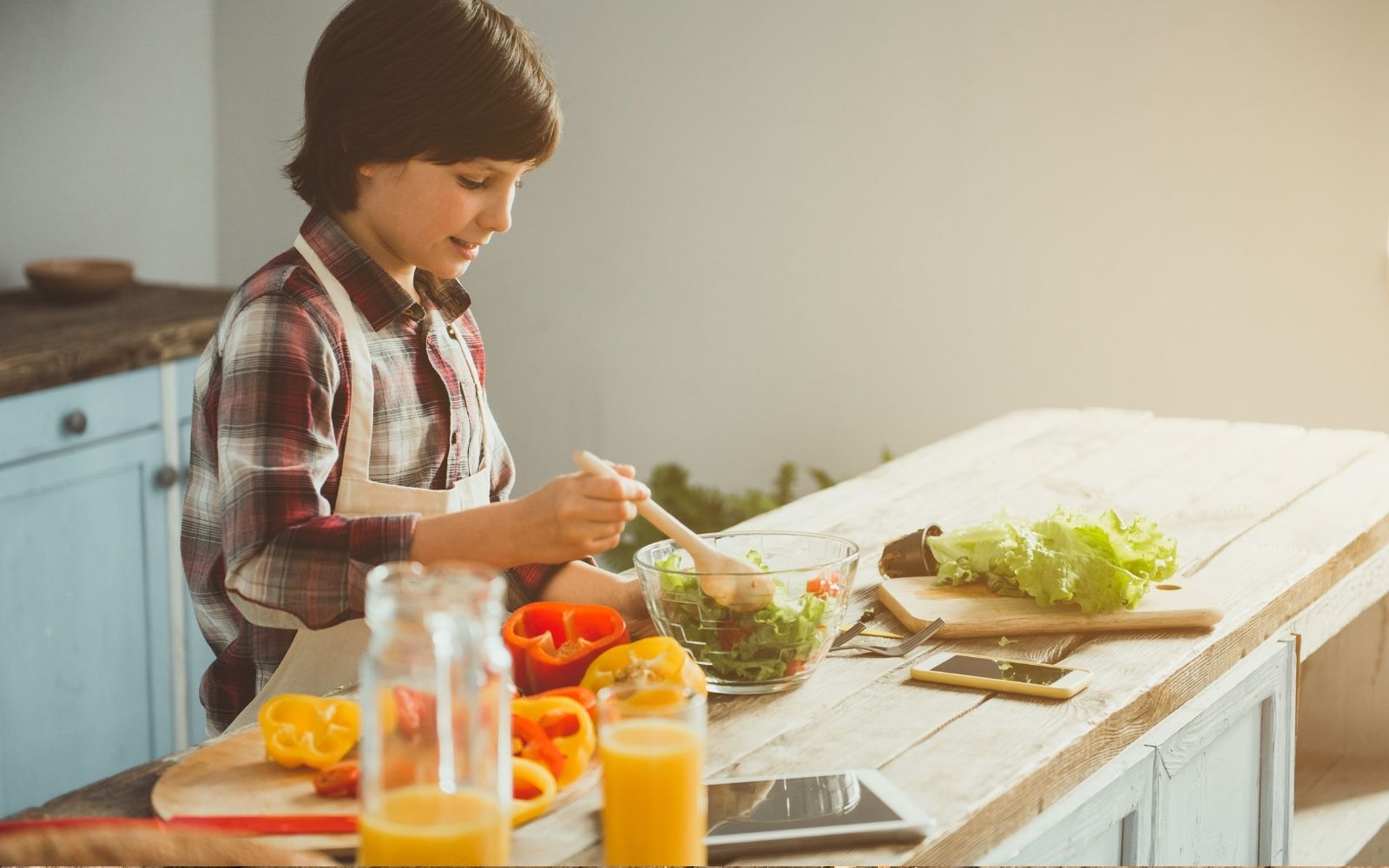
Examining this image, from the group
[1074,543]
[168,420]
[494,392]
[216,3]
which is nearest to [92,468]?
[168,420]

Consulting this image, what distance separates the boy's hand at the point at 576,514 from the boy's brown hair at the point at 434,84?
41 cm

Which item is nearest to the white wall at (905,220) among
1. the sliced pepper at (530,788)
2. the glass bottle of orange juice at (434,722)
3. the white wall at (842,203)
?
the white wall at (842,203)

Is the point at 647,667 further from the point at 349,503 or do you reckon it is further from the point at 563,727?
the point at 349,503

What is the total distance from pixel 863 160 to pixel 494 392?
3.98ft

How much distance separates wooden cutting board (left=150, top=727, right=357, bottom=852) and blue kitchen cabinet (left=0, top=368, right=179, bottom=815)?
1678 millimetres

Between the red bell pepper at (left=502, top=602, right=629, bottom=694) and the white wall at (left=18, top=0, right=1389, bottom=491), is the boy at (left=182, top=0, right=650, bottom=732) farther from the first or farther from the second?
the white wall at (left=18, top=0, right=1389, bottom=491)

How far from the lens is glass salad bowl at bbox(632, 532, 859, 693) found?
138 cm

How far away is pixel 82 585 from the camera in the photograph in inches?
113

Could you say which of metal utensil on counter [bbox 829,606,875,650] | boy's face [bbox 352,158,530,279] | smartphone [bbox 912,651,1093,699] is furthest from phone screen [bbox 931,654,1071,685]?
boy's face [bbox 352,158,530,279]

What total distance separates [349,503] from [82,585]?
1.58 metres

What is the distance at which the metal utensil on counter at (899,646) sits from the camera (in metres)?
1.50

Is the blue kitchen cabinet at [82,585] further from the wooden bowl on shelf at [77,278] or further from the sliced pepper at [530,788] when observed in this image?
the sliced pepper at [530,788]

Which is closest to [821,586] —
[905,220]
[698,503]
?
[698,503]

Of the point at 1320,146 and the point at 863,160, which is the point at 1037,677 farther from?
the point at 863,160
